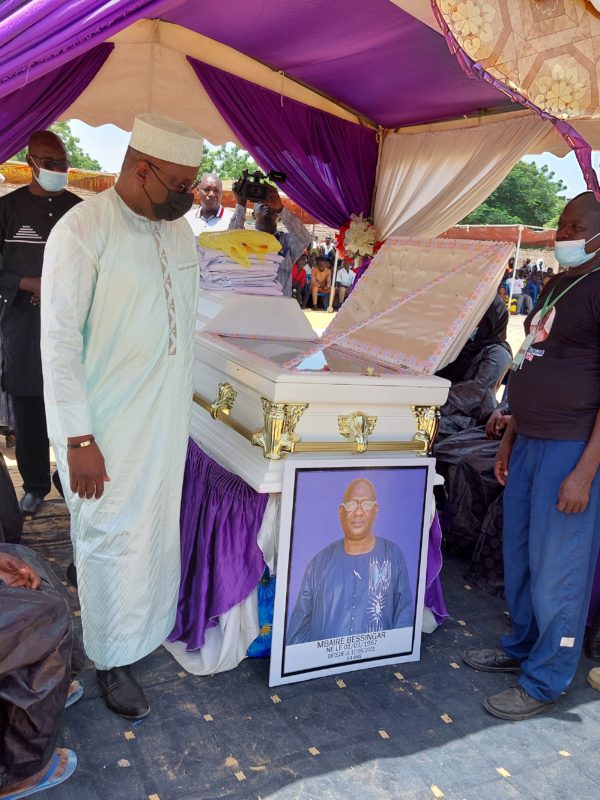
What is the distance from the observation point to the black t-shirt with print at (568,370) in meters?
2.13

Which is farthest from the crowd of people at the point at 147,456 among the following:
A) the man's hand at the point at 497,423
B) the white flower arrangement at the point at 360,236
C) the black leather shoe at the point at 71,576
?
the white flower arrangement at the point at 360,236

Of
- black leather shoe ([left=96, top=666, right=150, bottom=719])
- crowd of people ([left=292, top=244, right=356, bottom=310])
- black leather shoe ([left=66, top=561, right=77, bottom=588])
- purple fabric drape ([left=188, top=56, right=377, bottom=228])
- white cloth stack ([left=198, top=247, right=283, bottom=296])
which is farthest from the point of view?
crowd of people ([left=292, top=244, right=356, bottom=310])

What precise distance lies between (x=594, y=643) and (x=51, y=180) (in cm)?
319

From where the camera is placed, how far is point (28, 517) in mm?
3527

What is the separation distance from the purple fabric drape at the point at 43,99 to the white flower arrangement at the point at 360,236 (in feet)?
7.46

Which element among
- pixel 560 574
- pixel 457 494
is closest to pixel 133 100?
pixel 457 494

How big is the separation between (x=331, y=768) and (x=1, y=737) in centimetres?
88

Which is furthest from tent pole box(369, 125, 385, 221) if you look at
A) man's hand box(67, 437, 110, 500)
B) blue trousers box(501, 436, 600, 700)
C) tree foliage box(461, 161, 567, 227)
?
tree foliage box(461, 161, 567, 227)

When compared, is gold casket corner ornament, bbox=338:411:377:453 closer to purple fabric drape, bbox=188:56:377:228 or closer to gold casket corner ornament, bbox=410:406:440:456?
gold casket corner ornament, bbox=410:406:440:456

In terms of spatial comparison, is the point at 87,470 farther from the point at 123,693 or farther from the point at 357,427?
the point at 357,427

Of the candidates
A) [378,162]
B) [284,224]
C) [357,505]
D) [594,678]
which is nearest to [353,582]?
[357,505]

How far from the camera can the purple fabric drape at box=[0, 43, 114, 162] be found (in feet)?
12.3

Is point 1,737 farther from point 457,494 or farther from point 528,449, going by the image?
point 457,494

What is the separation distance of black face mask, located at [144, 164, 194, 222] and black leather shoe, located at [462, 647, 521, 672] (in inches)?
73.5
